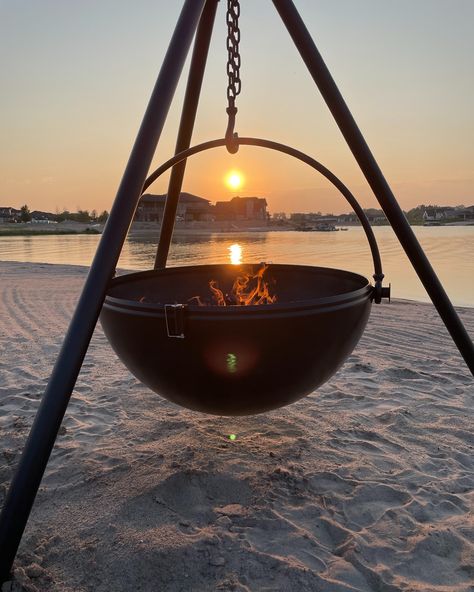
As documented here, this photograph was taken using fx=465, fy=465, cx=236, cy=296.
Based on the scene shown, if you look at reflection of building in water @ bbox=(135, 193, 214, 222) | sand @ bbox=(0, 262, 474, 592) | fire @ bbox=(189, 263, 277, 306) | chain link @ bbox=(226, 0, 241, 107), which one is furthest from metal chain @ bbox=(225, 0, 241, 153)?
reflection of building in water @ bbox=(135, 193, 214, 222)

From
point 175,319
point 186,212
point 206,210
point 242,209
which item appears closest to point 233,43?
point 175,319

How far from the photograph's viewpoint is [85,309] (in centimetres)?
155

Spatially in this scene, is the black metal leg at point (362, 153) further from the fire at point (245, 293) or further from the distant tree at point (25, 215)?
the distant tree at point (25, 215)

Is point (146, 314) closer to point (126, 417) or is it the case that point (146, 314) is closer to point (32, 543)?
point (32, 543)

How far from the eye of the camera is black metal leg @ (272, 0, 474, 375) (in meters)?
1.97

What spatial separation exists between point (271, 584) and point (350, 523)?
48 centimetres

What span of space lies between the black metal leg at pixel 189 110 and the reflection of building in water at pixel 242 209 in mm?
63056

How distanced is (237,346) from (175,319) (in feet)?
0.78

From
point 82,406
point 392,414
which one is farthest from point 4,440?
point 392,414

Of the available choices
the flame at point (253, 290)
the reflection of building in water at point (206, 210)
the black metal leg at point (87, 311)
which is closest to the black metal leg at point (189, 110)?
the flame at point (253, 290)

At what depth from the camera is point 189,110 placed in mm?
2648

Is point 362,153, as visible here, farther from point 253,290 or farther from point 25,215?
point 25,215

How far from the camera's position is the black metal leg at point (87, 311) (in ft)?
4.82

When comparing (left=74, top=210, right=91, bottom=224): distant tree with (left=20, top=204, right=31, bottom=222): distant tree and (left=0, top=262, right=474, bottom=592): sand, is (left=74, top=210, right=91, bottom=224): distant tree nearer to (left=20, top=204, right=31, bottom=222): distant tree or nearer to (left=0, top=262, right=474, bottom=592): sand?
(left=20, top=204, right=31, bottom=222): distant tree
